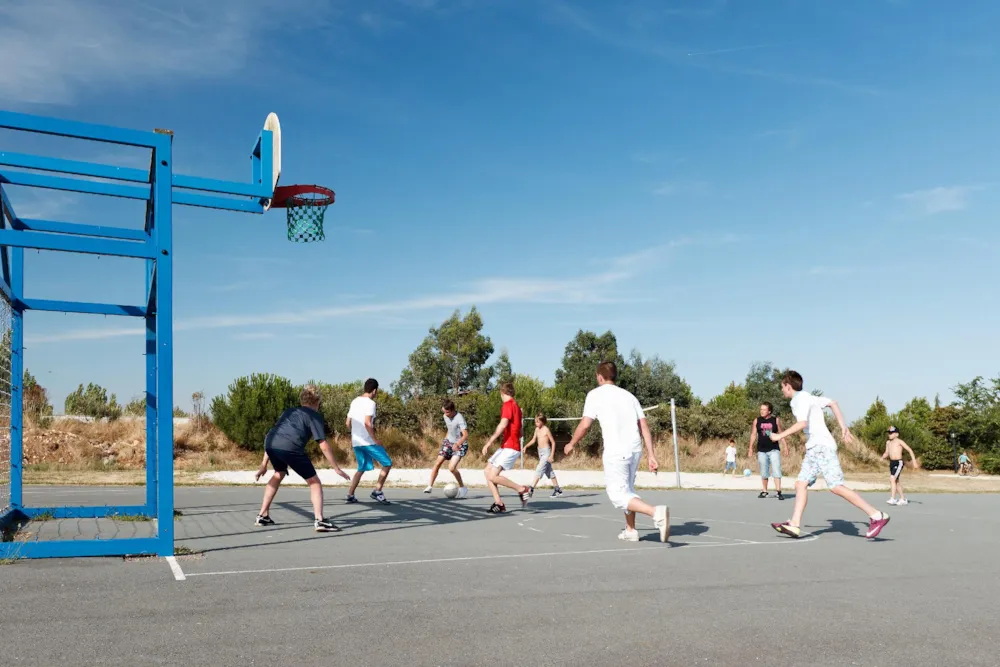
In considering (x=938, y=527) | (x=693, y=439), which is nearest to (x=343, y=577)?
(x=938, y=527)

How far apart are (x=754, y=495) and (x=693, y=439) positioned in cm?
1992

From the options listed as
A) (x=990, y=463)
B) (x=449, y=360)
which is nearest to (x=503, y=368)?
(x=449, y=360)

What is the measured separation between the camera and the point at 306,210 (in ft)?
37.9

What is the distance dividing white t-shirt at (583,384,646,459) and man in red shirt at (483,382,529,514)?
12.0 feet

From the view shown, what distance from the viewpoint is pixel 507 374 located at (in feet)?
216

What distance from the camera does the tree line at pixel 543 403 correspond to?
1168 inches

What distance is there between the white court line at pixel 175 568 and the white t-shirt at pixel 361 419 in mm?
5436

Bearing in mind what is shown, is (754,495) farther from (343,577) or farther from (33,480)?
(33,480)

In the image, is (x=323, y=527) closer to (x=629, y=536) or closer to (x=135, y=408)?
(x=629, y=536)

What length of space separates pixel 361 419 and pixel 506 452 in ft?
7.85

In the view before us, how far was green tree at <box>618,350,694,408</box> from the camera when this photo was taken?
62.9 meters

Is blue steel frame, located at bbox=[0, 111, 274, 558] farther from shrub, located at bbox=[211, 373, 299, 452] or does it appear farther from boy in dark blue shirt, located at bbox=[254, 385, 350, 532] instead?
shrub, located at bbox=[211, 373, 299, 452]

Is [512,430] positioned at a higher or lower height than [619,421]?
lower

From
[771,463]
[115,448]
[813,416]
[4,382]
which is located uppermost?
[4,382]
